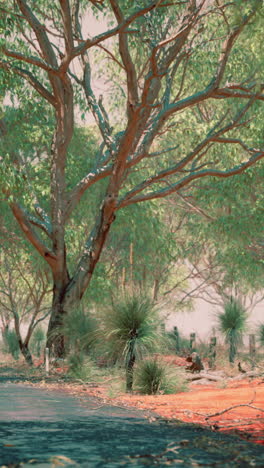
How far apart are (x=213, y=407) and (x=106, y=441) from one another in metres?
3.81

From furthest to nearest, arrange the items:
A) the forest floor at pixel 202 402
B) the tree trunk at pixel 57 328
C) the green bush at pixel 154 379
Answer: the tree trunk at pixel 57 328, the green bush at pixel 154 379, the forest floor at pixel 202 402

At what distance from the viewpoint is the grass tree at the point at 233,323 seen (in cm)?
2066

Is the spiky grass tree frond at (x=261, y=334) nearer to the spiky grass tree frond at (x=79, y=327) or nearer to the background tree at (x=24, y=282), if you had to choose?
the background tree at (x=24, y=282)

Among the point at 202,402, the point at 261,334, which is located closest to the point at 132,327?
the point at 202,402

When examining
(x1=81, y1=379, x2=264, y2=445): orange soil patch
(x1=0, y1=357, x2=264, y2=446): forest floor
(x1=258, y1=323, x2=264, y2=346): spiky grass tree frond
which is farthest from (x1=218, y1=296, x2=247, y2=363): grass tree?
(x1=81, y1=379, x2=264, y2=445): orange soil patch

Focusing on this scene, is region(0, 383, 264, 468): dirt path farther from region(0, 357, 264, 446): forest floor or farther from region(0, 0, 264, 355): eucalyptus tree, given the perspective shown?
region(0, 0, 264, 355): eucalyptus tree

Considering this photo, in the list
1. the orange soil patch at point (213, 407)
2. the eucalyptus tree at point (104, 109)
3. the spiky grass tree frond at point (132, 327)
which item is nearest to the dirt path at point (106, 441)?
the orange soil patch at point (213, 407)

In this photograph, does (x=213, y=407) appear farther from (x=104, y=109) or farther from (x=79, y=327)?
(x=104, y=109)

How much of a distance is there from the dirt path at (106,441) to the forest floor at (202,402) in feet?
1.41

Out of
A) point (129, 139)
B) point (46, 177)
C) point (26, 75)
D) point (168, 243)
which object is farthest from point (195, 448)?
point (168, 243)

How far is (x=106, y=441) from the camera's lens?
19.6ft

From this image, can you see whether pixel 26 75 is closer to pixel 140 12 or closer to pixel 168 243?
pixel 140 12

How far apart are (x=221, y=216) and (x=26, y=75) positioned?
857 cm

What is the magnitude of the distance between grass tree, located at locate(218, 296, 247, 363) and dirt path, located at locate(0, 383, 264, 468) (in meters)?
12.2
